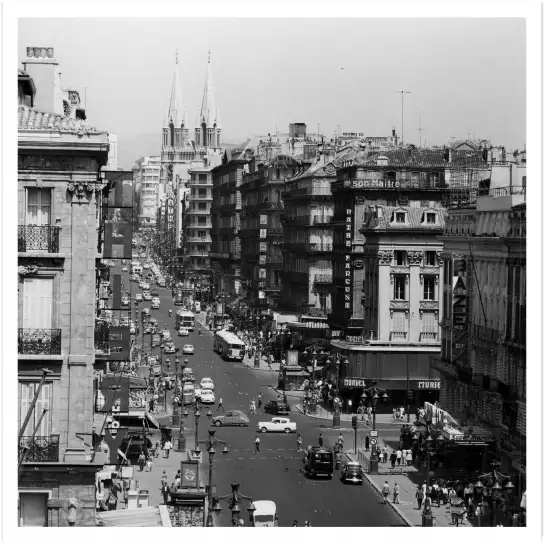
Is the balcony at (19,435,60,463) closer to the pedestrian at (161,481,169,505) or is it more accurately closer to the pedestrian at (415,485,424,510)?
the pedestrian at (161,481,169,505)

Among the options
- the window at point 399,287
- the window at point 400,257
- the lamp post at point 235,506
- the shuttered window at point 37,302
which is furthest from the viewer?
the window at point 399,287

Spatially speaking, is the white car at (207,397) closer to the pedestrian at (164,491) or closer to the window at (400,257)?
the window at (400,257)

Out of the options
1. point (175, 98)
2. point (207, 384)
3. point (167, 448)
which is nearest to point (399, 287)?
point (207, 384)

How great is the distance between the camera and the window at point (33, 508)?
44.7 metres

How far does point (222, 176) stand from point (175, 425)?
331ft

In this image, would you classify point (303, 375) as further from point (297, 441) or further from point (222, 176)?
point (222, 176)

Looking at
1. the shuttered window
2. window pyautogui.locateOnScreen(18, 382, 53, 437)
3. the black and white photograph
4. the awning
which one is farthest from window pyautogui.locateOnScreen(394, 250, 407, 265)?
window pyautogui.locateOnScreen(18, 382, 53, 437)

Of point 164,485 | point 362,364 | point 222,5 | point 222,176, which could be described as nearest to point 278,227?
point 222,176

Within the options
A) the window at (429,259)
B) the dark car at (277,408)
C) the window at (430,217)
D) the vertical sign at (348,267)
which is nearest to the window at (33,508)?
the dark car at (277,408)

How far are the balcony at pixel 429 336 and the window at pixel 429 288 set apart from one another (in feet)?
5.81

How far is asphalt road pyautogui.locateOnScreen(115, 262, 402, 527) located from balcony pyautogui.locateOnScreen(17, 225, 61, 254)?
1366 centimetres

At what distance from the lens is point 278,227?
141000 millimetres

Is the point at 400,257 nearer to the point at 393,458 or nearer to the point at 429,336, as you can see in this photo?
the point at 429,336

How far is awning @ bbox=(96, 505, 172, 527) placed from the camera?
46.3 meters
